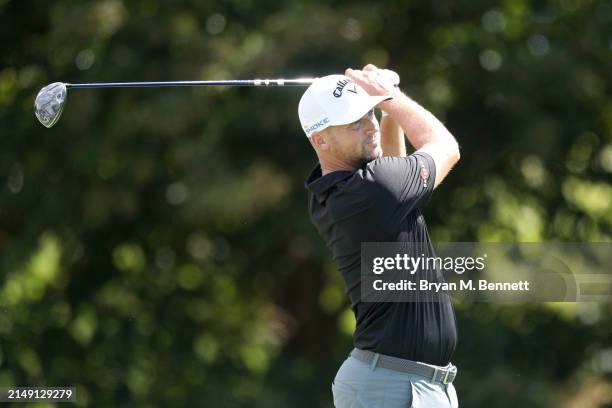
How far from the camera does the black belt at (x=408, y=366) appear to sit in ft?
12.1

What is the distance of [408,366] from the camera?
3.69 metres

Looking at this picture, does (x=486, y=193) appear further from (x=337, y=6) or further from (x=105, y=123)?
(x=105, y=123)

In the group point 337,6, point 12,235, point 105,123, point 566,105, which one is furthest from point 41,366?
point 566,105

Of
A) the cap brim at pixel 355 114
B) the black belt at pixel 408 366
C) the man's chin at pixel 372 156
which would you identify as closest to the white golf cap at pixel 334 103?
the cap brim at pixel 355 114

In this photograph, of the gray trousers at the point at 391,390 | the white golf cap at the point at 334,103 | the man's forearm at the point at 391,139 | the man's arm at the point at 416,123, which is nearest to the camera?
the gray trousers at the point at 391,390

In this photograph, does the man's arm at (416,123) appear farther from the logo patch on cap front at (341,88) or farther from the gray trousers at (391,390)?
the gray trousers at (391,390)

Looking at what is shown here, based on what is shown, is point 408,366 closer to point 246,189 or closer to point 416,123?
point 416,123

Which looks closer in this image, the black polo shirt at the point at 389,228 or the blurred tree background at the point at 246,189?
the black polo shirt at the point at 389,228

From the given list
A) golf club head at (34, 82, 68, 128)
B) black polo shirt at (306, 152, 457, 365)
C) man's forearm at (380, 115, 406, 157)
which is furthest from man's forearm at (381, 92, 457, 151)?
golf club head at (34, 82, 68, 128)

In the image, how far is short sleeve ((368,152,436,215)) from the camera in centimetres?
370

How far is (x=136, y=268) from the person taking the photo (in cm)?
1045

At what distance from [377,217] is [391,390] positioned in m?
0.55

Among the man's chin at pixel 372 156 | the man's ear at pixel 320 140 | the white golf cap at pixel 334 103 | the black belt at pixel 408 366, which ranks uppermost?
the white golf cap at pixel 334 103

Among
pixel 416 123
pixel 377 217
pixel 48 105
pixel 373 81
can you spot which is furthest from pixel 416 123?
pixel 48 105
